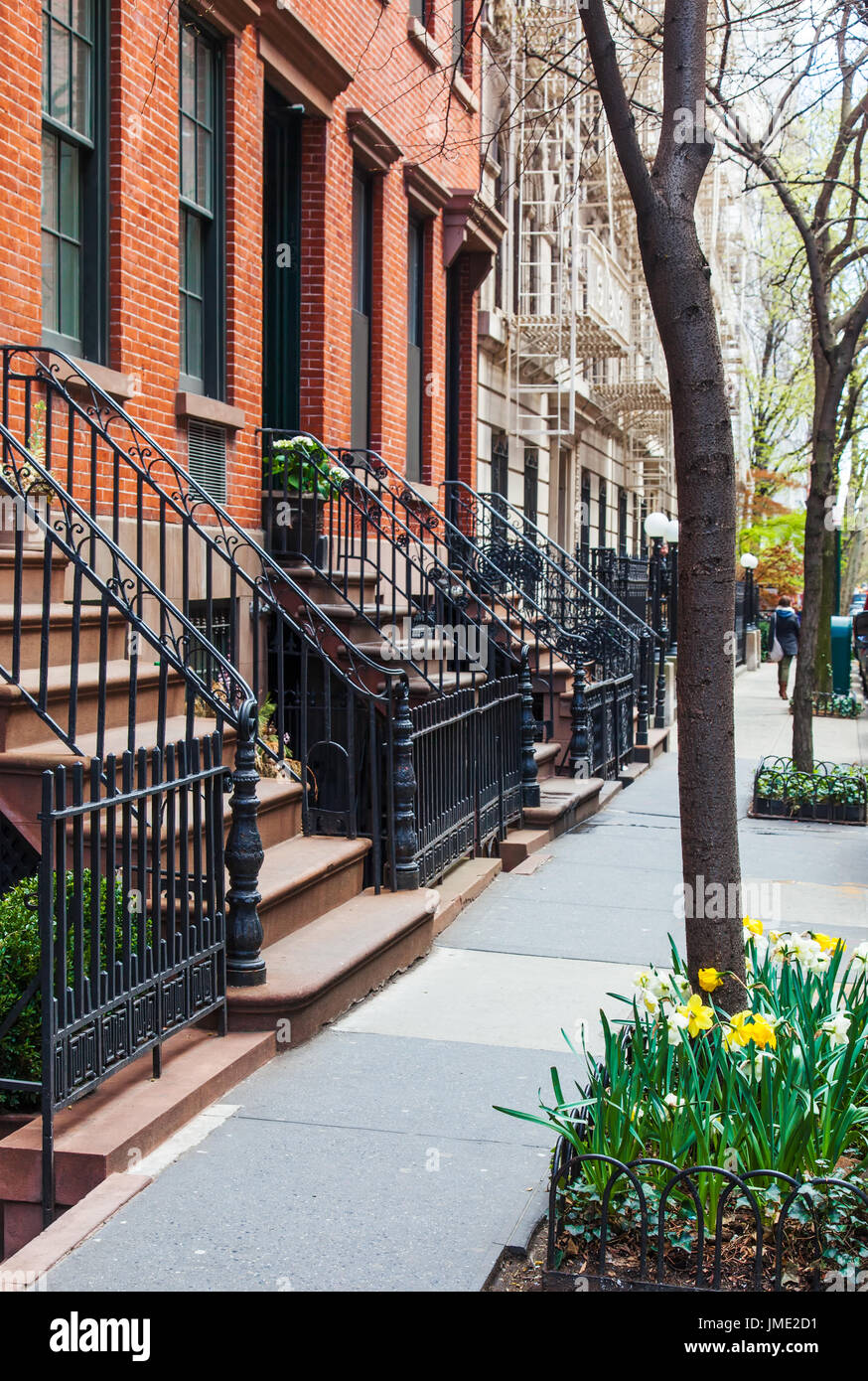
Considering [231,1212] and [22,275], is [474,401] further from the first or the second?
[231,1212]

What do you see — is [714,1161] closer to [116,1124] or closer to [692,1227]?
[692,1227]

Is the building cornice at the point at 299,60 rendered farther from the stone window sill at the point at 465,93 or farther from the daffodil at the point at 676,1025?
the daffodil at the point at 676,1025

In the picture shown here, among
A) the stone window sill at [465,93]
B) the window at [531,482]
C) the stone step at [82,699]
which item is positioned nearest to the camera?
the stone step at [82,699]

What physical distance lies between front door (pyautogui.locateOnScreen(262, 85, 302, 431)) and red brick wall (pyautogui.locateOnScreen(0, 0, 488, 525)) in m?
0.08

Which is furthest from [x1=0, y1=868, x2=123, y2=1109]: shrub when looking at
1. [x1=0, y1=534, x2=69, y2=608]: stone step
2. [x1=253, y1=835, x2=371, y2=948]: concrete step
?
[x1=0, y1=534, x2=69, y2=608]: stone step

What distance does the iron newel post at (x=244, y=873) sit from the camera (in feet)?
18.4

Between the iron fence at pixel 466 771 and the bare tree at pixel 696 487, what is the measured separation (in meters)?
3.26

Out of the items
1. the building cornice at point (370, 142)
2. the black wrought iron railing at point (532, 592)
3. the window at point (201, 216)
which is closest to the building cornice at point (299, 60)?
the building cornice at point (370, 142)

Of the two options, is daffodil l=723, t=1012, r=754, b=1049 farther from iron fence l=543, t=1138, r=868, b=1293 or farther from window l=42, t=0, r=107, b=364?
window l=42, t=0, r=107, b=364

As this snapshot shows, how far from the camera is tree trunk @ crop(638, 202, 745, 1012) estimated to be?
4598 mm

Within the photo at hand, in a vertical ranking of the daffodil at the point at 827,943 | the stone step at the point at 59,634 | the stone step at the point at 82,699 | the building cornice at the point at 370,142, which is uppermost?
the building cornice at the point at 370,142

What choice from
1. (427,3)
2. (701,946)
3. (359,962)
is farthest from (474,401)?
(701,946)
